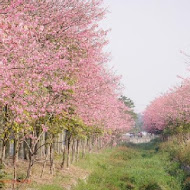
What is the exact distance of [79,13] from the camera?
14.2 metres

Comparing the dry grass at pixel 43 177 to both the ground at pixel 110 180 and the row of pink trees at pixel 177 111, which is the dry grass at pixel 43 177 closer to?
the ground at pixel 110 180

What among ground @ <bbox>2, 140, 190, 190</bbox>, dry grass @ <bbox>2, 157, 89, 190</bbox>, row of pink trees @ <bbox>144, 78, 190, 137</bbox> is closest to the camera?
dry grass @ <bbox>2, 157, 89, 190</bbox>

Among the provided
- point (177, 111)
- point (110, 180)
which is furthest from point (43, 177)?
point (177, 111)

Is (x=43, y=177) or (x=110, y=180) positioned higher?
(x=43, y=177)

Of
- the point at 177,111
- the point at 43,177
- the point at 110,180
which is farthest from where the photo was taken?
the point at 177,111

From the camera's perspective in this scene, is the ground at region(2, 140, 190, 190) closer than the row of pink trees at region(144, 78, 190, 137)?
Yes

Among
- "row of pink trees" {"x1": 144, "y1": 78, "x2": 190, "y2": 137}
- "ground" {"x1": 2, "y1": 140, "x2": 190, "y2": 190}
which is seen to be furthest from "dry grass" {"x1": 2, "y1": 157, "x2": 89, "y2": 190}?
"row of pink trees" {"x1": 144, "y1": 78, "x2": 190, "y2": 137}

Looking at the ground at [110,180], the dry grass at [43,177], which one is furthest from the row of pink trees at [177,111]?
the dry grass at [43,177]

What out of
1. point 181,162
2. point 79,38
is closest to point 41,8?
point 79,38

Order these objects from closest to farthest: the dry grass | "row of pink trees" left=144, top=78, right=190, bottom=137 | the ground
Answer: the dry grass, the ground, "row of pink trees" left=144, top=78, right=190, bottom=137

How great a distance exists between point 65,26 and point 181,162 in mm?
12410

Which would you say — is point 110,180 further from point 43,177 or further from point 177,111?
point 177,111

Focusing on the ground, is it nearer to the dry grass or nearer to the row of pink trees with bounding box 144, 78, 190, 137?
the dry grass

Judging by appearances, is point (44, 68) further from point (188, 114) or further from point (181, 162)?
point (188, 114)
